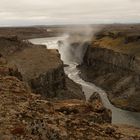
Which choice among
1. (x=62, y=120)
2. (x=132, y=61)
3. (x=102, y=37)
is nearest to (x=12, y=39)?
(x=132, y=61)

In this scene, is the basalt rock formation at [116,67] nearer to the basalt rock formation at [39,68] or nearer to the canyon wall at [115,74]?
the canyon wall at [115,74]

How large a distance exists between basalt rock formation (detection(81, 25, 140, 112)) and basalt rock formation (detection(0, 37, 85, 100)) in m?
10.2

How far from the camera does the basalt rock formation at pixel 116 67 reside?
265ft

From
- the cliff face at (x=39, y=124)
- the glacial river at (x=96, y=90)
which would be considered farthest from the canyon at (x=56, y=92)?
the glacial river at (x=96, y=90)

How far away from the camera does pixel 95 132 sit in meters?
17.2

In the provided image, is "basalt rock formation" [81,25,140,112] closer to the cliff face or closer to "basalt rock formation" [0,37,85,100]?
"basalt rock formation" [0,37,85,100]

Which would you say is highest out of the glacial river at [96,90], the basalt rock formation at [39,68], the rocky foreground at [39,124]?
the rocky foreground at [39,124]

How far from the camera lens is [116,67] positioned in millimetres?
100375

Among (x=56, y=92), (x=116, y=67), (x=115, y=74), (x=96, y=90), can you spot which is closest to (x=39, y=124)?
(x=56, y=92)

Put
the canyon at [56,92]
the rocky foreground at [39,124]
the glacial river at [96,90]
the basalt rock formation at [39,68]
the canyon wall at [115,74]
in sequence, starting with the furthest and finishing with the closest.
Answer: the canyon wall at [115,74] → the glacial river at [96,90] → the basalt rock formation at [39,68] → the canyon at [56,92] → the rocky foreground at [39,124]

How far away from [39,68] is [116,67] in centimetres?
3745

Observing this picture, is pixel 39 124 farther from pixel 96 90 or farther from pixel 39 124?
pixel 96 90

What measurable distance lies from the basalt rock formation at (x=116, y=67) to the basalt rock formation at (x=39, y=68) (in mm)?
10245

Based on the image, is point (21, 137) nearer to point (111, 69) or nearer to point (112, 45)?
point (111, 69)
